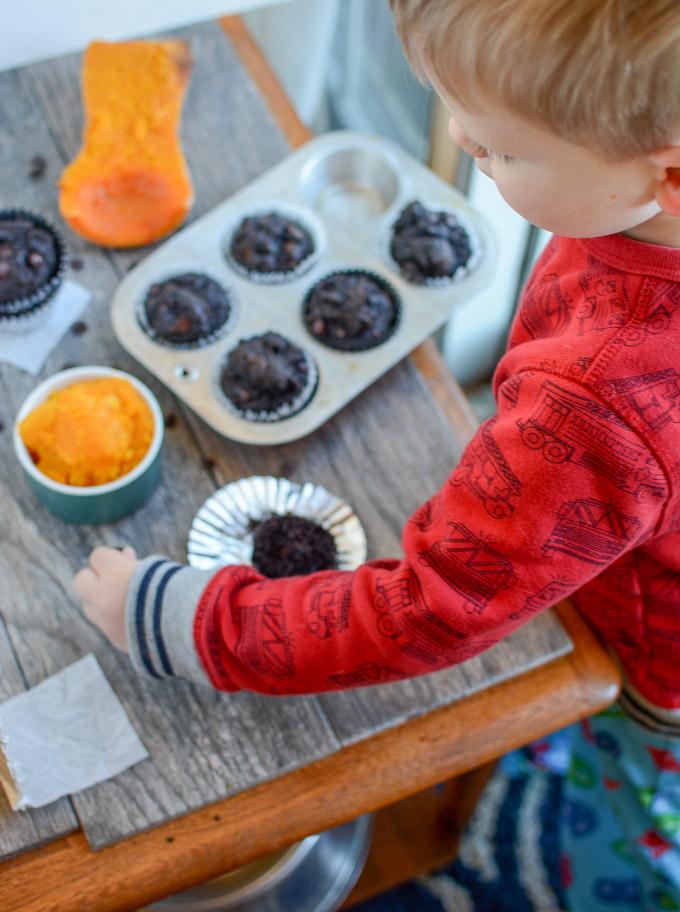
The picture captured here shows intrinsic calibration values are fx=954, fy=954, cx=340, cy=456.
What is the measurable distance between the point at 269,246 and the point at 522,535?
51cm

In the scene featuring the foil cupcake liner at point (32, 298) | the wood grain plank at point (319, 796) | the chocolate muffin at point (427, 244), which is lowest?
the wood grain plank at point (319, 796)

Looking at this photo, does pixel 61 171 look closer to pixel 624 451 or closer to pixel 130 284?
Result: pixel 130 284

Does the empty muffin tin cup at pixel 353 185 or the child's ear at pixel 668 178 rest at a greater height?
the child's ear at pixel 668 178

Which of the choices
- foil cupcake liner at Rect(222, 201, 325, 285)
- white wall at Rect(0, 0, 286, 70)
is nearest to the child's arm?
foil cupcake liner at Rect(222, 201, 325, 285)

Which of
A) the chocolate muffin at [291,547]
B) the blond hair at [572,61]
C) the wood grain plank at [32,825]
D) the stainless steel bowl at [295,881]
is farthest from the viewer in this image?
the stainless steel bowl at [295,881]

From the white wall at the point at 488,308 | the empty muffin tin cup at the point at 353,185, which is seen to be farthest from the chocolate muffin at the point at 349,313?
the white wall at the point at 488,308

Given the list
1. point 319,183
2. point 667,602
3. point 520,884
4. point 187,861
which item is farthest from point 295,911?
point 319,183

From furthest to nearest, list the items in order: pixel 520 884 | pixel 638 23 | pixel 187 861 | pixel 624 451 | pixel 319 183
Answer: pixel 520 884
pixel 319 183
pixel 187 861
pixel 624 451
pixel 638 23

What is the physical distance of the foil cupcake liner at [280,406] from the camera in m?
0.90

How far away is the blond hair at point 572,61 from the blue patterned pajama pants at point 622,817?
0.60 m

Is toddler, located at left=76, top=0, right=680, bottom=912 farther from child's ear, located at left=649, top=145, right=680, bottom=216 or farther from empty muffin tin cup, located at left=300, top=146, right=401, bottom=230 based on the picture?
empty muffin tin cup, located at left=300, top=146, right=401, bottom=230

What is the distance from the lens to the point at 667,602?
777mm

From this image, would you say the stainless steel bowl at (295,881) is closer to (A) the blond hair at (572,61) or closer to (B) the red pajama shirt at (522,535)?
(B) the red pajama shirt at (522,535)

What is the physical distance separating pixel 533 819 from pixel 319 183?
101 cm
